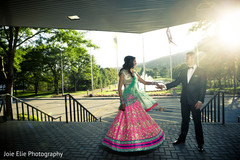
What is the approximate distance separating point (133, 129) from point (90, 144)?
4.24 feet

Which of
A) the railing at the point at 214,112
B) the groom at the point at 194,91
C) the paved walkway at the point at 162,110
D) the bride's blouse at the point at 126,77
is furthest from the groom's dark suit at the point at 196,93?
the paved walkway at the point at 162,110

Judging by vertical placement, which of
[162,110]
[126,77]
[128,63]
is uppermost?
[128,63]

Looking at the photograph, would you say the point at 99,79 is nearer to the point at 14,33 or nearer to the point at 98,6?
the point at 14,33

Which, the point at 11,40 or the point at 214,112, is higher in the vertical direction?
the point at 11,40

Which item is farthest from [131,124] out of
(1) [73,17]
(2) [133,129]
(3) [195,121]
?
(1) [73,17]

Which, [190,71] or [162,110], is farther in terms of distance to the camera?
[162,110]

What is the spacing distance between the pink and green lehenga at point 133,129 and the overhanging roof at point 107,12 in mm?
2742

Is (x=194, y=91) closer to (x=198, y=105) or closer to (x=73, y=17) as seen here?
(x=198, y=105)

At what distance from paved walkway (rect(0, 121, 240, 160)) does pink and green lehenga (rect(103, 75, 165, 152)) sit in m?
0.22

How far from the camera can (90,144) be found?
11.5 feet

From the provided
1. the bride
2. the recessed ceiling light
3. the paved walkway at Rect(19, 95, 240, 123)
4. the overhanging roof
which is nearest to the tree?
the overhanging roof

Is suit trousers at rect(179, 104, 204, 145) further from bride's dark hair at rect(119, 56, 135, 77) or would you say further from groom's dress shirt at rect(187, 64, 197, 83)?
bride's dark hair at rect(119, 56, 135, 77)

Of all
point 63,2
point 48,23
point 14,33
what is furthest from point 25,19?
point 14,33

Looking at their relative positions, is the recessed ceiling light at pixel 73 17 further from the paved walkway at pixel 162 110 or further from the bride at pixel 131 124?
the paved walkway at pixel 162 110
